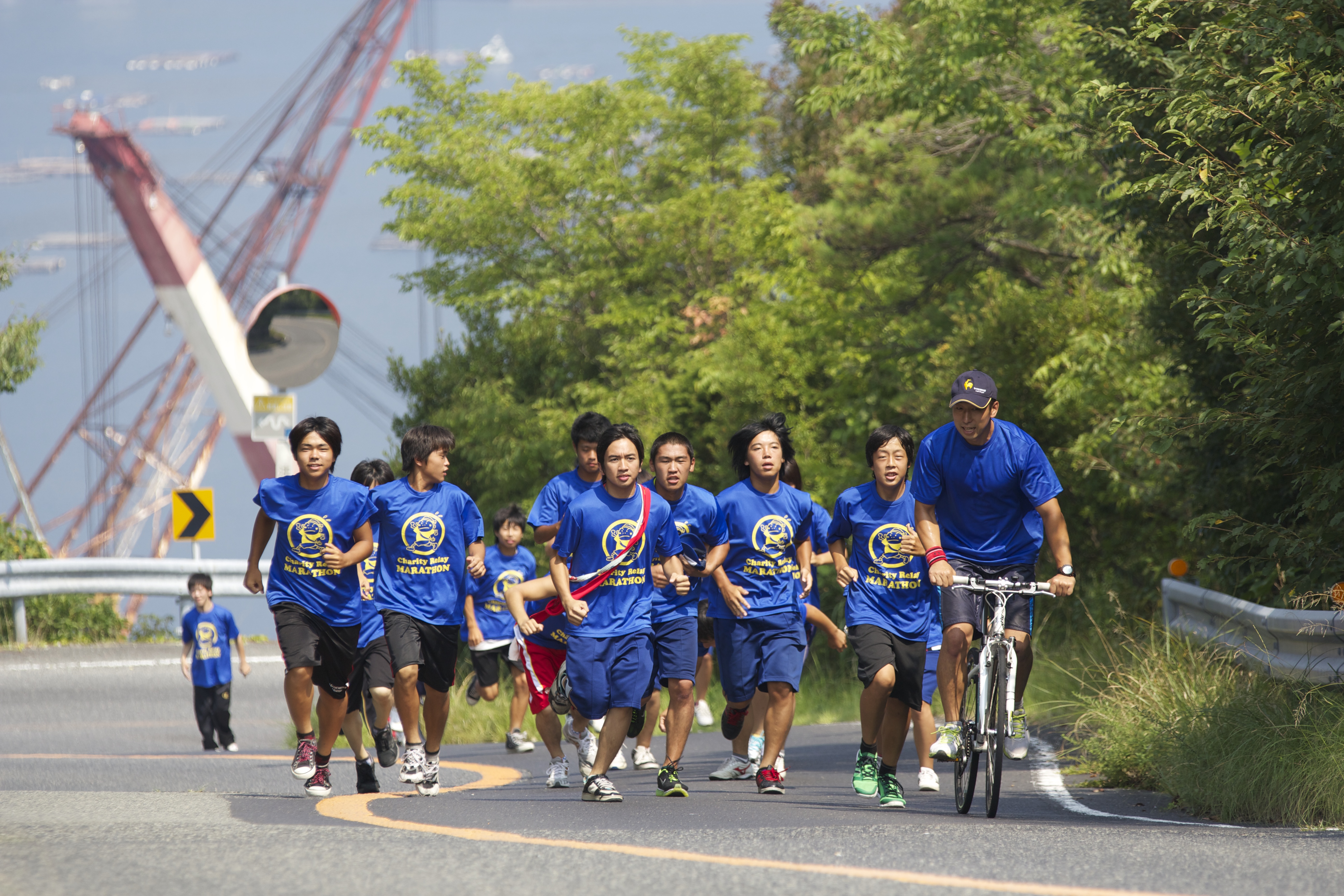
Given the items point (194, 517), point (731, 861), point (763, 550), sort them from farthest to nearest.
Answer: point (194, 517) → point (763, 550) → point (731, 861)

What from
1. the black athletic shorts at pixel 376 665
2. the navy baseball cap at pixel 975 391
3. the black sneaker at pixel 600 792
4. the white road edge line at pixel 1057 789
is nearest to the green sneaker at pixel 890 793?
the white road edge line at pixel 1057 789

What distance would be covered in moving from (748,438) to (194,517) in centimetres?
912

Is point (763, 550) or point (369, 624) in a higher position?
point (763, 550)

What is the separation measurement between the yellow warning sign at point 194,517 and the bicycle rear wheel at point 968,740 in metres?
10.5

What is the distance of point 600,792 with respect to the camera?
751cm

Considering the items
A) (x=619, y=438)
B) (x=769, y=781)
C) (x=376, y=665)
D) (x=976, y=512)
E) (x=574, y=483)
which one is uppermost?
Answer: (x=619, y=438)

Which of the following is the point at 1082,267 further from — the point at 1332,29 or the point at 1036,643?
the point at 1332,29

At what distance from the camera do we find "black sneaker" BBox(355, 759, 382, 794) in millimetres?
8195

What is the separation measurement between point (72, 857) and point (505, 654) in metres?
7.11

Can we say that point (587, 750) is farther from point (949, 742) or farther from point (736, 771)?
point (949, 742)

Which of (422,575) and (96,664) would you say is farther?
(96,664)

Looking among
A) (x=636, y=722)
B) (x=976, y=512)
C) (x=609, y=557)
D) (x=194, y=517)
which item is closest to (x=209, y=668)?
(x=194, y=517)

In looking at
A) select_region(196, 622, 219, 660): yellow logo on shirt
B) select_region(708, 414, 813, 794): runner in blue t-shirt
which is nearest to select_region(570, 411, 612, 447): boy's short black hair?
select_region(708, 414, 813, 794): runner in blue t-shirt

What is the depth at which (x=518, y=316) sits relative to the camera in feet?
96.4
